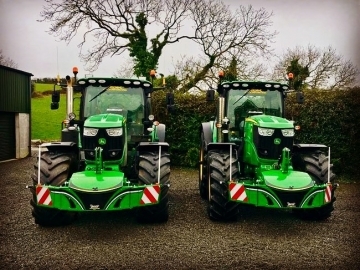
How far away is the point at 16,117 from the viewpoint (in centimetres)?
1430

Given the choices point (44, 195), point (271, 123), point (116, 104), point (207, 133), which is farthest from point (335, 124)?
point (44, 195)

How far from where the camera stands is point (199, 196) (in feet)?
26.6

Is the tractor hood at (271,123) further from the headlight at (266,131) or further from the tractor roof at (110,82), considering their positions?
the tractor roof at (110,82)

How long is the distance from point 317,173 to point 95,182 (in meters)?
3.25

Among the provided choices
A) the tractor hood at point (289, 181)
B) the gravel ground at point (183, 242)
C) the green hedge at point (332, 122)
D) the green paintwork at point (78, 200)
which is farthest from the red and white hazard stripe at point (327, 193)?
the green hedge at point (332, 122)

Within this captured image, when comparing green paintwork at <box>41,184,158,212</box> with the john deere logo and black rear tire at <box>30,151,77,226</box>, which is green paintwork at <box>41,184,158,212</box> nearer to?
black rear tire at <box>30,151,77,226</box>

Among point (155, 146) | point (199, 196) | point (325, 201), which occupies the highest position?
point (155, 146)

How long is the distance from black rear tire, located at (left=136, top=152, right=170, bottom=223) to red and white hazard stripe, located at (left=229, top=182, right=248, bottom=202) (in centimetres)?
89

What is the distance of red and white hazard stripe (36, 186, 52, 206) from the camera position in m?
5.05

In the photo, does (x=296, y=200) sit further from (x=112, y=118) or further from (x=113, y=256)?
(x=112, y=118)

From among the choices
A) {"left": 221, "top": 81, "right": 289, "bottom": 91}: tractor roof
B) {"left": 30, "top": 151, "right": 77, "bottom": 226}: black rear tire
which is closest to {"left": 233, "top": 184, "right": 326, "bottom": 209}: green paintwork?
{"left": 221, "top": 81, "right": 289, "bottom": 91}: tractor roof

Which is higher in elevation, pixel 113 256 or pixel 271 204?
pixel 271 204

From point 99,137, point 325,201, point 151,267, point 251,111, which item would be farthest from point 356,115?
point 151,267

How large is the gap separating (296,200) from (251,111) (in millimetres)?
2121
